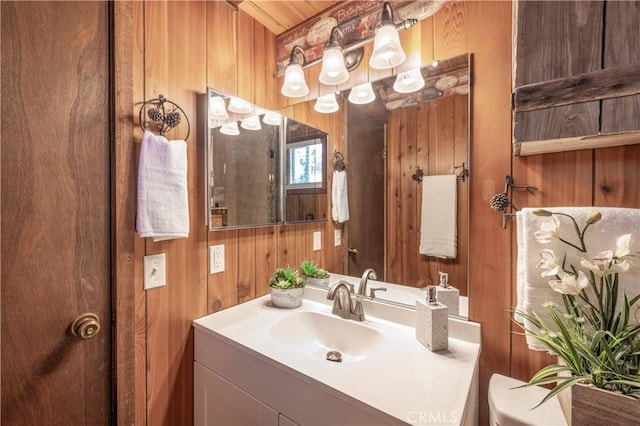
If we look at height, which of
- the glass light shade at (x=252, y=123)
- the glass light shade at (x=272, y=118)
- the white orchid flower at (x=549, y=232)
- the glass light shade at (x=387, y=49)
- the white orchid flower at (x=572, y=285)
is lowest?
the white orchid flower at (x=572, y=285)

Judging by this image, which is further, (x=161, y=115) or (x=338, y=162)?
(x=338, y=162)

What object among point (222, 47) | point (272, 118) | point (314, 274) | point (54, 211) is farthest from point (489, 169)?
point (54, 211)

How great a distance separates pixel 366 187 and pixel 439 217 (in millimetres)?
381

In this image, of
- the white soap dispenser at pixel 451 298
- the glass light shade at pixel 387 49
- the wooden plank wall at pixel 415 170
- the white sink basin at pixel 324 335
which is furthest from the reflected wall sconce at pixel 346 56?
the white sink basin at pixel 324 335

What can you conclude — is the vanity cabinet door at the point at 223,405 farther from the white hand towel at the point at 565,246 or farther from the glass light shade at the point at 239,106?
the glass light shade at the point at 239,106

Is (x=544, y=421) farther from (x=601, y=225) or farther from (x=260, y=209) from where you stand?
(x=260, y=209)

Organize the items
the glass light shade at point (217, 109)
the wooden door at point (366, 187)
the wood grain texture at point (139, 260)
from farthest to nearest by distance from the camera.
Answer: the wooden door at point (366, 187), the glass light shade at point (217, 109), the wood grain texture at point (139, 260)

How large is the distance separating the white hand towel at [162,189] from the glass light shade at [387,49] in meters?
0.86

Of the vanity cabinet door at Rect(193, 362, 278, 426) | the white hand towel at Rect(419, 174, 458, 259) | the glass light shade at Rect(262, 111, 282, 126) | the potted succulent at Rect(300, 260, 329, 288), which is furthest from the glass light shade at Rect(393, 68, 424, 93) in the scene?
the vanity cabinet door at Rect(193, 362, 278, 426)

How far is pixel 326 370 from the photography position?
0.81 meters

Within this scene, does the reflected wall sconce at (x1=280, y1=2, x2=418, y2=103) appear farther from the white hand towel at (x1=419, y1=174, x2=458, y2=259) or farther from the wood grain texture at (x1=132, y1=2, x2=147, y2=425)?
the wood grain texture at (x1=132, y1=2, x2=147, y2=425)

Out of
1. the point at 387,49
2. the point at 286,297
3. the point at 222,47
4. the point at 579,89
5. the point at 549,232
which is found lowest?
the point at 286,297

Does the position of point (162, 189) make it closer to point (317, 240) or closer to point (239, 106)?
point (239, 106)

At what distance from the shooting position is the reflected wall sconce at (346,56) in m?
1.10
